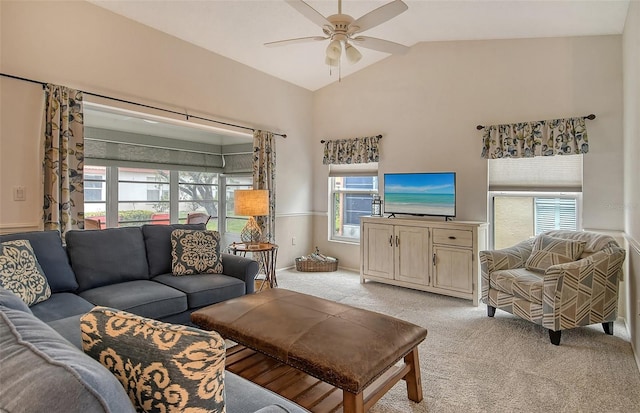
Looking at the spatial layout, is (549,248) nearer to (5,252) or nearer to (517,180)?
(517,180)

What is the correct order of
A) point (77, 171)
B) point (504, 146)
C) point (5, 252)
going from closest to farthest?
point (5, 252)
point (77, 171)
point (504, 146)

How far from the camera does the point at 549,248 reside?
3.39 metres

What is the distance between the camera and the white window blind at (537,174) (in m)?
3.73

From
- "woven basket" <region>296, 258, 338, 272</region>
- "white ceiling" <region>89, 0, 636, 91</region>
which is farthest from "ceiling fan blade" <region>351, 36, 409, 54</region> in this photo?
"woven basket" <region>296, 258, 338, 272</region>

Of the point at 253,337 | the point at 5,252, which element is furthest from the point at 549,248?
the point at 5,252

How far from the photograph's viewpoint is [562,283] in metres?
2.80

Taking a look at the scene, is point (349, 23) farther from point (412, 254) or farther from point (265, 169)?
point (412, 254)

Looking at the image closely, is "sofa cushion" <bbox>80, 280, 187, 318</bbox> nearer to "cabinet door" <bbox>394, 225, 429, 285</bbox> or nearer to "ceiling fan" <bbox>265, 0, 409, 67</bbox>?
"ceiling fan" <bbox>265, 0, 409, 67</bbox>

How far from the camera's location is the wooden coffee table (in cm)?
159

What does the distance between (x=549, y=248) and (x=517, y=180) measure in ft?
3.22

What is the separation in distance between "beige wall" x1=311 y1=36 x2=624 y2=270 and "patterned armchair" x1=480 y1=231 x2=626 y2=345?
65cm

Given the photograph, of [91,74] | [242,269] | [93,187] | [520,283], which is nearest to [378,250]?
[520,283]

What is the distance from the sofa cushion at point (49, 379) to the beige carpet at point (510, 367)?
171cm

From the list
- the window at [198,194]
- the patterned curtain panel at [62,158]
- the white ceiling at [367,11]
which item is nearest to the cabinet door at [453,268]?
the white ceiling at [367,11]
